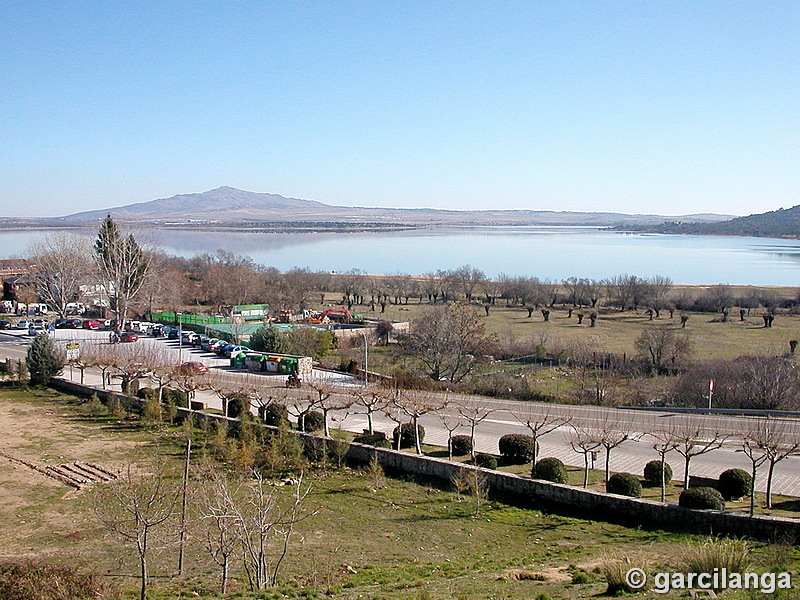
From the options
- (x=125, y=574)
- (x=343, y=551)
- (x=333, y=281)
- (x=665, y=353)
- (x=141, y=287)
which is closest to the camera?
(x=125, y=574)

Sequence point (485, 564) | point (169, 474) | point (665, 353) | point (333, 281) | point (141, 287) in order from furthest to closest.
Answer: point (333, 281), point (141, 287), point (665, 353), point (169, 474), point (485, 564)

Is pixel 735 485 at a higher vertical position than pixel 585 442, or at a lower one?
lower

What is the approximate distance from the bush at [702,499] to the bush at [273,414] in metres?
12.1

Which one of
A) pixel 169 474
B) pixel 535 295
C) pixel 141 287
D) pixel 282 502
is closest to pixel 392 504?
pixel 282 502

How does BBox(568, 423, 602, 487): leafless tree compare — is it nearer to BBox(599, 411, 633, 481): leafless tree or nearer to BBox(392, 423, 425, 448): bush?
BBox(599, 411, 633, 481): leafless tree

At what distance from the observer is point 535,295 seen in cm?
7306

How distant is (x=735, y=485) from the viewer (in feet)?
51.9

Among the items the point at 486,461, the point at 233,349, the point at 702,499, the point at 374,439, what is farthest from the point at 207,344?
the point at 702,499

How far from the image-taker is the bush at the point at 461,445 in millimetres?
19672

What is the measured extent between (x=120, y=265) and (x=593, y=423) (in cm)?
3938

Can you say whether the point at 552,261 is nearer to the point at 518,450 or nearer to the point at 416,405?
the point at 416,405

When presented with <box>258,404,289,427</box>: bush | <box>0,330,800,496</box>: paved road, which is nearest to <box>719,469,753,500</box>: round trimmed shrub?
<box>0,330,800,496</box>: paved road

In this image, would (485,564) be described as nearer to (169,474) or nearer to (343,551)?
(343,551)

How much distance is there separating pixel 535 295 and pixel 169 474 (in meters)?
58.9
